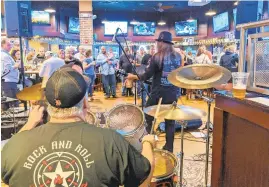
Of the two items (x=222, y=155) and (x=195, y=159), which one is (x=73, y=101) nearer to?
(x=222, y=155)

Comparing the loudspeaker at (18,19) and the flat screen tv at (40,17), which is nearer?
the loudspeaker at (18,19)

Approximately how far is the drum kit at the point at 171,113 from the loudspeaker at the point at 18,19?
3939mm

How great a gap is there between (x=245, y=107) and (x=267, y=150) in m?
0.29

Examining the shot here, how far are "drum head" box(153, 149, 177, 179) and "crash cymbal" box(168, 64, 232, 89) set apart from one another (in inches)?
23.6

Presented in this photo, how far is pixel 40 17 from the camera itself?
12961 mm

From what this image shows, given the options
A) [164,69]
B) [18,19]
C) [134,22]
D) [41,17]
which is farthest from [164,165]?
[134,22]

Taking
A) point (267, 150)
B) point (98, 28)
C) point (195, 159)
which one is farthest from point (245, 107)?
point (98, 28)

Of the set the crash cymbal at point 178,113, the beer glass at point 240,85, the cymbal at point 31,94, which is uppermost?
the beer glass at point 240,85

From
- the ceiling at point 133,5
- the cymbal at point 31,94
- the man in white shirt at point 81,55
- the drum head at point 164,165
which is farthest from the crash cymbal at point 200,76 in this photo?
the ceiling at point 133,5

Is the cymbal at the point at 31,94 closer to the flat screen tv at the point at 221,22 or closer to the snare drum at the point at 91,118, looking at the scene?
the snare drum at the point at 91,118

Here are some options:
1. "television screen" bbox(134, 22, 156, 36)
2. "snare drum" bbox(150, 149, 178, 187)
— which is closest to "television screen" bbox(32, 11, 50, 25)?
"television screen" bbox(134, 22, 156, 36)

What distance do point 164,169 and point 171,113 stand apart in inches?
20.0

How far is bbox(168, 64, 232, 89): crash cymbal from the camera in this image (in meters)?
2.19

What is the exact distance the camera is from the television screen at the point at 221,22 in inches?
485
